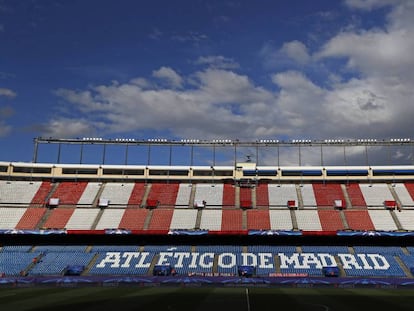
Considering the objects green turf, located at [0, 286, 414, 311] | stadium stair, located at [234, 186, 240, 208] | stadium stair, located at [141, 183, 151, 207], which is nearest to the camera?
green turf, located at [0, 286, 414, 311]

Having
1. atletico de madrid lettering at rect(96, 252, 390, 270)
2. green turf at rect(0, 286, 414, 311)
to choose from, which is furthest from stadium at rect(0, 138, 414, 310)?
green turf at rect(0, 286, 414, 311)

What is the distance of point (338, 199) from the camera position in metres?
72.2

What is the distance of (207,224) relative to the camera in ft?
216

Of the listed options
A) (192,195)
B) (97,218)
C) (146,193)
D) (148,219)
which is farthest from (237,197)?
(97,218)

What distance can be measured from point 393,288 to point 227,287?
68.6 feet

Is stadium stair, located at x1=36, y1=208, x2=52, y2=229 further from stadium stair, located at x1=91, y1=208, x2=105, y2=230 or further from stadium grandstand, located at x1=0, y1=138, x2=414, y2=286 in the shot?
stadium stair, located at x1=91, y1=208, x2=105, y2=230

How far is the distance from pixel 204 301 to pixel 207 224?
100ft

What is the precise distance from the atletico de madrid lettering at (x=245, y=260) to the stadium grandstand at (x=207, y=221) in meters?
0.16

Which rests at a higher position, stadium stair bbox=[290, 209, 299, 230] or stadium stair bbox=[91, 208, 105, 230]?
stadium stair bbox=[290, 209, 299, 230]

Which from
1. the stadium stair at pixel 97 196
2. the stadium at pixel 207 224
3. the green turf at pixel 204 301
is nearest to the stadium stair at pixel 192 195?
the stadium at pixel 207 224

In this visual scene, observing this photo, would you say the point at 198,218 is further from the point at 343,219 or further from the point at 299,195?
the point at 343,219

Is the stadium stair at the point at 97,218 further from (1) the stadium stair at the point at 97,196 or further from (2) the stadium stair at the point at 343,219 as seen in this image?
(2) the stadium stair at the point at 343,219

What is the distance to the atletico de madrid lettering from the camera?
5803cm

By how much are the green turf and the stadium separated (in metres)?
9.66
